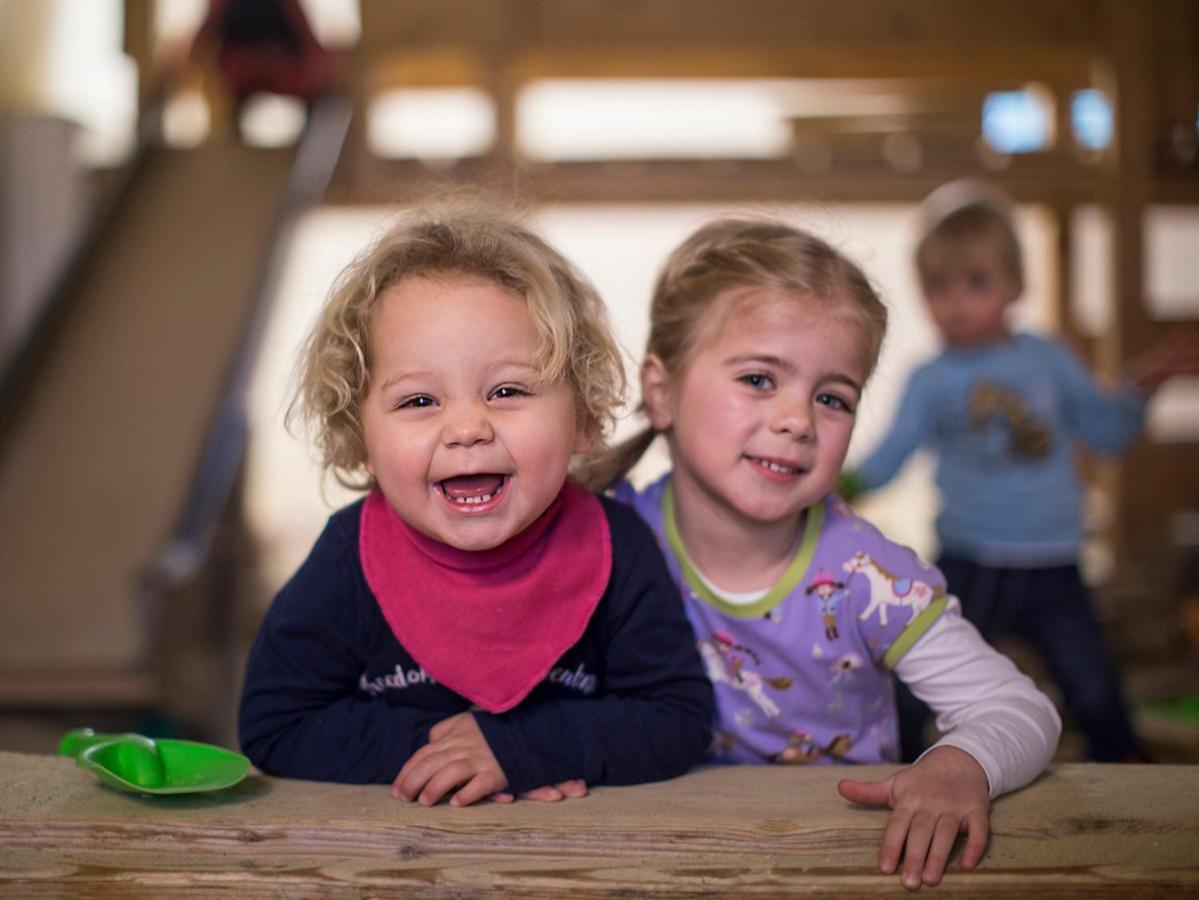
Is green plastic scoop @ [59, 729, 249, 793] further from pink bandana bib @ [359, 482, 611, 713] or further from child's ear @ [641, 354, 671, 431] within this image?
child's ear @ [641, 354, 671, 431]

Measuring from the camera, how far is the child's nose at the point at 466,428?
1.39 m

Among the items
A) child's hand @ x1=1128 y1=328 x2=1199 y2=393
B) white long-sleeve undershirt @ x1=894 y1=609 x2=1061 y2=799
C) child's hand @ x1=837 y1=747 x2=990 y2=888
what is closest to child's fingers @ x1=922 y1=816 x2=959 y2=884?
child's hand @ x1=837 y1=747 x2=990 y2=888

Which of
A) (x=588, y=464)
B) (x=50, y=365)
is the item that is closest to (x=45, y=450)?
(x=50, y=365)

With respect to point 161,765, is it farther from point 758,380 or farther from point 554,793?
point 758,380

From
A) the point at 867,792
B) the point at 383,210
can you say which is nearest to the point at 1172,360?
the point at 867,792

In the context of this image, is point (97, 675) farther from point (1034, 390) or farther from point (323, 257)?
point (323, 257)

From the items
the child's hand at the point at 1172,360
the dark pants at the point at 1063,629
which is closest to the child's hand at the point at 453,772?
the dark pants at the point at 1063,629

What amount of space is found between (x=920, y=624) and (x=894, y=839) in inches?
16.0

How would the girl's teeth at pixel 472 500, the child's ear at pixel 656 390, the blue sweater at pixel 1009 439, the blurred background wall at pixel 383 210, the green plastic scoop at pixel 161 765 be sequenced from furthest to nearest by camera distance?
the blurred background wall at pixel 383 210 < the blue sweater at pixel 1009 439 < the child's ear at pixel 656 390 < the girl's teeth at pixel 472 500 < the green plastic scoop at pixel 161 765

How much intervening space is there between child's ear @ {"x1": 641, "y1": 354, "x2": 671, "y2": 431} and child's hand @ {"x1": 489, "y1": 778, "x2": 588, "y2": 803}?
550 millimetres

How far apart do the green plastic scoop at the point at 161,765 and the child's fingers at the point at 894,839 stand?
64 centimetres

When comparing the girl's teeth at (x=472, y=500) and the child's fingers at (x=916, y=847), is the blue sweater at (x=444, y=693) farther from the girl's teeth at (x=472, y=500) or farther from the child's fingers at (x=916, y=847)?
the child's fingers at (x=916, y=847)

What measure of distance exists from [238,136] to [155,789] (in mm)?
5988

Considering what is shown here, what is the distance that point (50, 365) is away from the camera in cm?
546
